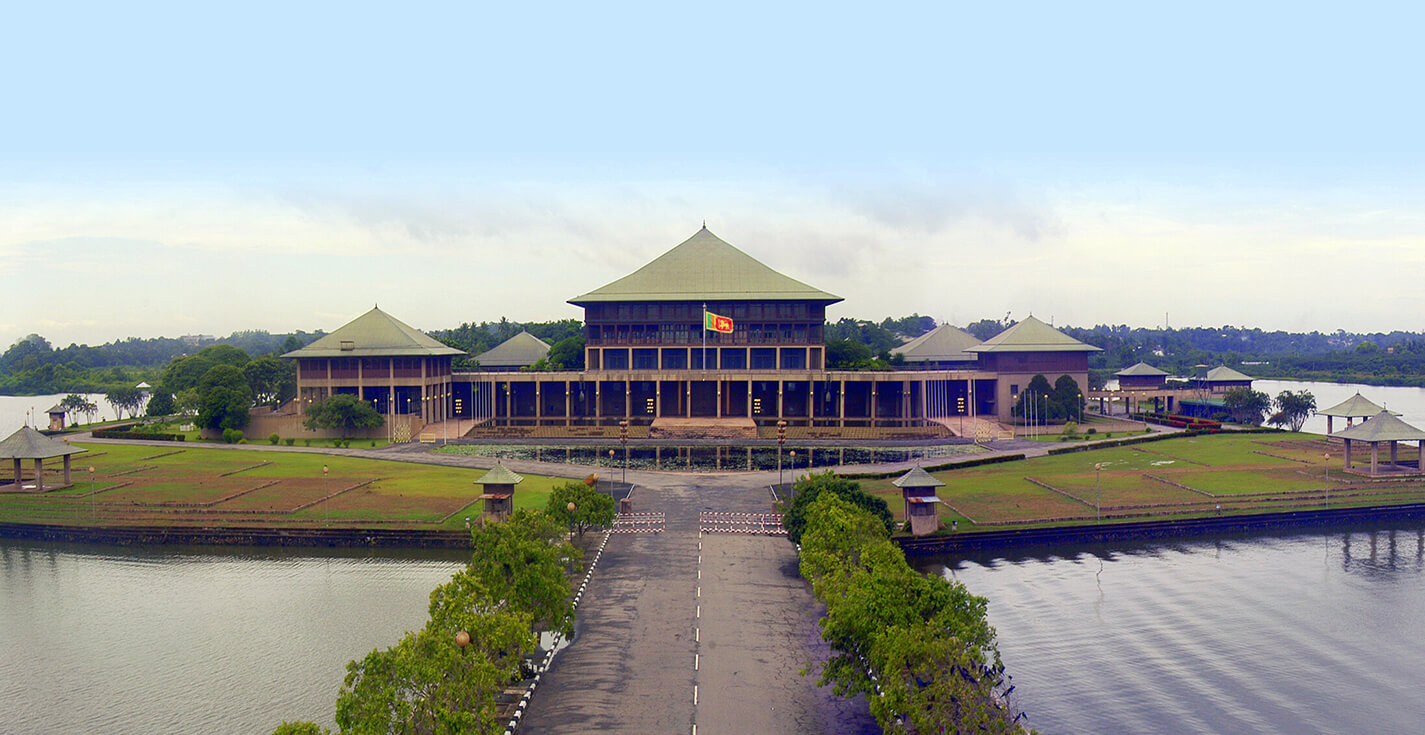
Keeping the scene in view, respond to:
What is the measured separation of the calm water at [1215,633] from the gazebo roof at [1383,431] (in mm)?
11683

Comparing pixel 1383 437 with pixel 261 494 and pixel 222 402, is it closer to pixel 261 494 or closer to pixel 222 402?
pixel 261 494

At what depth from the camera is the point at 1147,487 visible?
52094 millimetres

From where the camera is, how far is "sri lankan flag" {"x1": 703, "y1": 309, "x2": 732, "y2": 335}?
3474 inches

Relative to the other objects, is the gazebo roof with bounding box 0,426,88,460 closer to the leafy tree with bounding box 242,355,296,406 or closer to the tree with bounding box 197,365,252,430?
the tree with bounding box 197,365,252,430

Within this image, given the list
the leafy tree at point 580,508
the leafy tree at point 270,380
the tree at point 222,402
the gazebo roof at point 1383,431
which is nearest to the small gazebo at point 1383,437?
the gazebo roof at point 1383,431

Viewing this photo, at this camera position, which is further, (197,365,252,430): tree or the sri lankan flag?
the sri lankan flag

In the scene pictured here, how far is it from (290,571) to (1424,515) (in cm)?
5439

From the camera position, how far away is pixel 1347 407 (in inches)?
2440

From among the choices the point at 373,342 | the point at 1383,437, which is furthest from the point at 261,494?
the point at 1383,437

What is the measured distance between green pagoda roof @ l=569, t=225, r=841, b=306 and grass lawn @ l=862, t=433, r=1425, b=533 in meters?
36.2

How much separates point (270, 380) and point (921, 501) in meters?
75.9

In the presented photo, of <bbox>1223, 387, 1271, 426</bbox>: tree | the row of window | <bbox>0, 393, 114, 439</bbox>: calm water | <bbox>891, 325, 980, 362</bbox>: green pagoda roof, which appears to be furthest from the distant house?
<bbox>1223, 387, 1271, 426</bbox>: tree

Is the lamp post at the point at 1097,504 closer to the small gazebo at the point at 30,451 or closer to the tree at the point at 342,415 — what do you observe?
the small gazebo at the point at 30,451

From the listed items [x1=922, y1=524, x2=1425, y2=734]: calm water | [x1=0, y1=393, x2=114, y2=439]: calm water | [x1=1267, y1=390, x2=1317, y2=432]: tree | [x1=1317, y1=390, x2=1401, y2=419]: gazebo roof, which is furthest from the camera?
[x1=0, y1=393, x2=114, y2=439]: calm water
